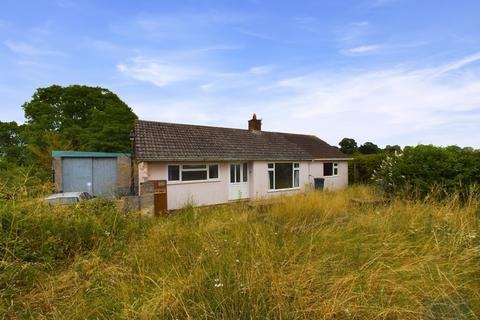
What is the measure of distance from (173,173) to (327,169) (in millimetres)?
13283

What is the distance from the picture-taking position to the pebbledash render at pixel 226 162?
43.2ft

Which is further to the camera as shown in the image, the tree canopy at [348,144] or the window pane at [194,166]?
the tree canopy at [348,144]

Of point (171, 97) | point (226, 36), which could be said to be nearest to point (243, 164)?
point (171, 97)

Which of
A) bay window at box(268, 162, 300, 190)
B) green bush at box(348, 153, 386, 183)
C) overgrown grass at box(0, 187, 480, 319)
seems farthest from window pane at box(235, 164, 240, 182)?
green bush at box(348, 153, 386, 183)

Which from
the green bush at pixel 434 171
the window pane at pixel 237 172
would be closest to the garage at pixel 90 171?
the window pane at pixel 237 172

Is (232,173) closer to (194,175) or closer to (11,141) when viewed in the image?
(194,175)

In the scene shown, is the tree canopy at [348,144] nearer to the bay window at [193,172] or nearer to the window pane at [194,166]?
the bay window at [193,172]

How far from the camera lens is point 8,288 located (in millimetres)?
3074

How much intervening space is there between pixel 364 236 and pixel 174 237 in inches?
122

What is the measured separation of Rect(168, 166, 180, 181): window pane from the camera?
523 inches

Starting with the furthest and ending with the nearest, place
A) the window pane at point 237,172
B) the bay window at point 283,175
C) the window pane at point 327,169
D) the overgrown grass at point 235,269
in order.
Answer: the window pane at point 327,169 < the bay window at point 283,175 < the window pane at point 237,172 < the overgrown grass at point 235,269

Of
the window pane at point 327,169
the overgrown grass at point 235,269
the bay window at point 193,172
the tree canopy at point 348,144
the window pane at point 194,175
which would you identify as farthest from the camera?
the tree canopy at point 348,144

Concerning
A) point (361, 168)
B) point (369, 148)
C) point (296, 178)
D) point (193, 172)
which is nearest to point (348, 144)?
point (369, 148)

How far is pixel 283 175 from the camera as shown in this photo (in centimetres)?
1820
